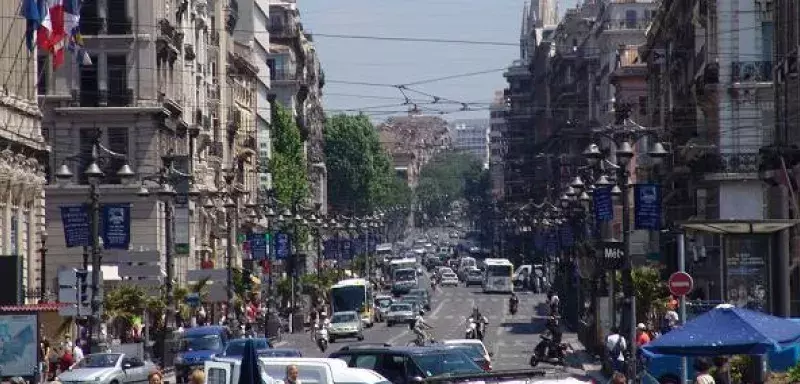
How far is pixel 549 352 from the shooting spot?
62.8 metres

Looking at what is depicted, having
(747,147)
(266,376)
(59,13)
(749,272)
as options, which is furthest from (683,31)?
(266,376)

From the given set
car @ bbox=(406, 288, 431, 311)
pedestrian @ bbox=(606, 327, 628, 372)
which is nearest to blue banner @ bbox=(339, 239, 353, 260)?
car @ bbox=(406, 288, 431, 311)

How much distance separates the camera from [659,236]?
323 feet

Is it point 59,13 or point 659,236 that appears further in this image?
point 659,236

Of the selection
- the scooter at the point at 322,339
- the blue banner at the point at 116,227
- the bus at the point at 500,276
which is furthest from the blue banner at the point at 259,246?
the bus at the point at 500,276

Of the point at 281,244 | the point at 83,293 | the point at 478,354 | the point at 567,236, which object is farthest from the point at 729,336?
the point at 281,244

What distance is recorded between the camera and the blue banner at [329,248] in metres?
159

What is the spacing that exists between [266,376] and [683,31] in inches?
2599

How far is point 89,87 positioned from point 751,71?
2879 centimetres

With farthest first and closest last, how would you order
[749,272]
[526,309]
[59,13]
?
[526,309] → [59,13] → [749,272]

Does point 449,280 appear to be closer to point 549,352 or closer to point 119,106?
point 119,106

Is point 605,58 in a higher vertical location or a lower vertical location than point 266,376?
higher

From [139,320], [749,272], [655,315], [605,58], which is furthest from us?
[605,58]

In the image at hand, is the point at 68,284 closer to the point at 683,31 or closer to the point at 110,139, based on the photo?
the point at 110,139
